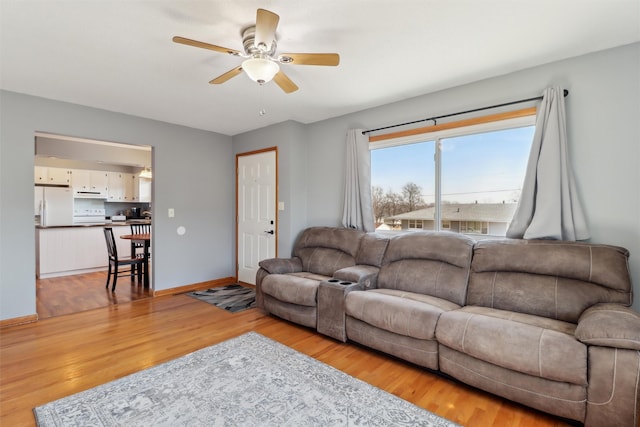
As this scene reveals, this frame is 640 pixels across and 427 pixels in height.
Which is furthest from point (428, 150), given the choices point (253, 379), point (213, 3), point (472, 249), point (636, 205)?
point (253, 379)

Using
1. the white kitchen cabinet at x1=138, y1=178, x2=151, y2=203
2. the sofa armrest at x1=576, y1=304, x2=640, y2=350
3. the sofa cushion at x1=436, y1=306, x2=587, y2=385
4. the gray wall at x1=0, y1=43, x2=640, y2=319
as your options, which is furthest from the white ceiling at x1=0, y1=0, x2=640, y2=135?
the white kitchen cabinet at x1=138, y1=178, x2=151, y2=203

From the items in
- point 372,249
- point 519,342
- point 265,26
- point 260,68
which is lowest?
point 519,342

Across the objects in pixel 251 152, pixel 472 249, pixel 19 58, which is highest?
pixel 19 58

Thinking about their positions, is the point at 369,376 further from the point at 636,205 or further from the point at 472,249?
the point at 636,205

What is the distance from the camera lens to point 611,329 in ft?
5.35

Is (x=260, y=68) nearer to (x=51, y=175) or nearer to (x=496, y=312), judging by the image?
(x=496, y=312)

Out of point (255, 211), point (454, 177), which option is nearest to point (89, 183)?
point (255, 211)

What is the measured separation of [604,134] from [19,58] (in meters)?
4.76

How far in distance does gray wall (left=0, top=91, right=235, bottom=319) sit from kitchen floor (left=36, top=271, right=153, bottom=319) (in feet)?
1.35

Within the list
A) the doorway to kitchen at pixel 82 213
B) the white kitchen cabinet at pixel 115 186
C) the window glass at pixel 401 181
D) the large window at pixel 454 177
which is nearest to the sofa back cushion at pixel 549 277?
the large window at pixel 454 177

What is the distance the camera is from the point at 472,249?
2.77m

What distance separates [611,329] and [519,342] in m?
0.44

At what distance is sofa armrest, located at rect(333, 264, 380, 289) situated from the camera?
118 inches

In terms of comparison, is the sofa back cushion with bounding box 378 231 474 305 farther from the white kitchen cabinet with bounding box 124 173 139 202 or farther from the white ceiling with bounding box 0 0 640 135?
the white kitchen cabinet with bounding box 124 173 139 202
